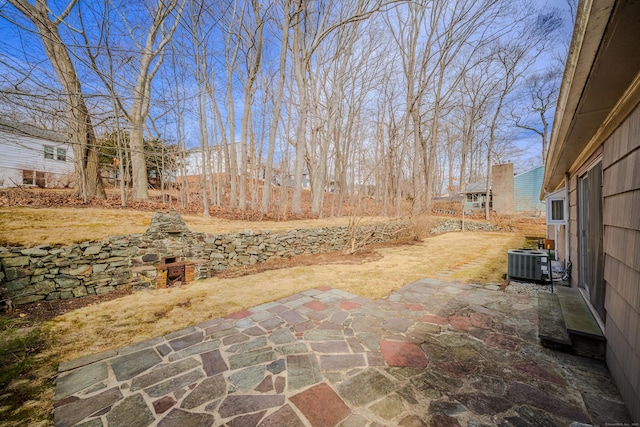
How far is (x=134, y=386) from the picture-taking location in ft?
6.33

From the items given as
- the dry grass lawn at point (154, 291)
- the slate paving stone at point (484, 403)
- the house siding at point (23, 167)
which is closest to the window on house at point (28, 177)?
the house siding at point (23, 167)

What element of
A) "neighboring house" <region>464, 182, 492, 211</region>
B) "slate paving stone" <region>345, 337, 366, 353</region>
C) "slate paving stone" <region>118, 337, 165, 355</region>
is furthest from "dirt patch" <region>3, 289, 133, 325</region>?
"neighboring house" <region>464, 182, 492, 211</region>

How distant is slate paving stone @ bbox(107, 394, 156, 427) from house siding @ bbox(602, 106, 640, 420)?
125 inches

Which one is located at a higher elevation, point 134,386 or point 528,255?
point 528,255

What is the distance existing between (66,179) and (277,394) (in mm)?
18463

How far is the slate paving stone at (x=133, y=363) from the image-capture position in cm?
210

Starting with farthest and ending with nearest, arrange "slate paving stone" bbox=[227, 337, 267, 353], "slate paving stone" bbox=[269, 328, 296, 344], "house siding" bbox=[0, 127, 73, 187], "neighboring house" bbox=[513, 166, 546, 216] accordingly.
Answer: "neighboring house" bbox=[513, 166, 546, 216], "house siding" bbox=[0, 127, 73, 187], "slate paving stone" bbox=[269, 328, 296, 344], "slate paving stone" bbox=[227, 337, 267, 353]

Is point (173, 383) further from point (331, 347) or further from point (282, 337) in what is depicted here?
point (331, 347)

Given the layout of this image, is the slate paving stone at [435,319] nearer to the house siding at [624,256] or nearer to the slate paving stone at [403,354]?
the slate paving stone at [403,354]

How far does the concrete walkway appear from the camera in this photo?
162 centimetres

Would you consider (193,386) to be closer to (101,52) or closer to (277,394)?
(277,394)

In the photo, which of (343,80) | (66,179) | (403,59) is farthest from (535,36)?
(66,179)

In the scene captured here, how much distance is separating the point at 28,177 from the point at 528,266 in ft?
73.7

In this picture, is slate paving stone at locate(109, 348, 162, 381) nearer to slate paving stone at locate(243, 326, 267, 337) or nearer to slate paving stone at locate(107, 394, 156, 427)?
slate paving stone at locate(107, 394, 156, 427)
